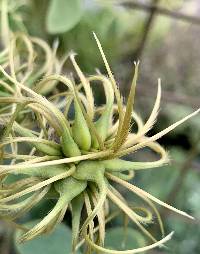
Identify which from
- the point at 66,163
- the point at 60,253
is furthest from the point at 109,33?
the point at 66,163

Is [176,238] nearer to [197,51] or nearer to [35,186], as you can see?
[197,51]

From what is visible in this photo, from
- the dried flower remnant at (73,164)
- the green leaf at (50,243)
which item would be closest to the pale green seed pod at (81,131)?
the dried flower remnant at (73,164)

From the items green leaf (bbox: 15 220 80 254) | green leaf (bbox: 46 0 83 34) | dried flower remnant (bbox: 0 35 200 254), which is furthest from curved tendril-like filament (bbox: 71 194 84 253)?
green leaf (bbox: 46 0 83 34)

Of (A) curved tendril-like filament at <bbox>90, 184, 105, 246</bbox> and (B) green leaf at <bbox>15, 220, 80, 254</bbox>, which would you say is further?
(B) green leaf at <bbox>15, 220, 80, 254</bbox>

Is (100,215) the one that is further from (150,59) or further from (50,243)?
(150,59)

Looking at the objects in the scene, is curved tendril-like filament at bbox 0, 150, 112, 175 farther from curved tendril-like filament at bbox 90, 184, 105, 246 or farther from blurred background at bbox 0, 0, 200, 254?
blurred background at bbox 0, 0, 200, 254

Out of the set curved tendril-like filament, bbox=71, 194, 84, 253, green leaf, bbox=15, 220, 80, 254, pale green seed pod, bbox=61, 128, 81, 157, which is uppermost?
pale green seed pod, bbox=61, 128, 81, 157

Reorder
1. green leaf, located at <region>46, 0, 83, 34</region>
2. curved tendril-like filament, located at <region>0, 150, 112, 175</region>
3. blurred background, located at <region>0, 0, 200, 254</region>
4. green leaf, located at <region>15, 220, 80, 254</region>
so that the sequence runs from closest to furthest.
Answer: curved tendril-like filament, located at <region>0, 150, 112, 175</region> < green leaf, located at <region>15, 220, 80, 254</region> < green leaf, located at <region>46, 0, 83, 34</region> < blurred background, located at <region>0, 0, 200, 254</region>
